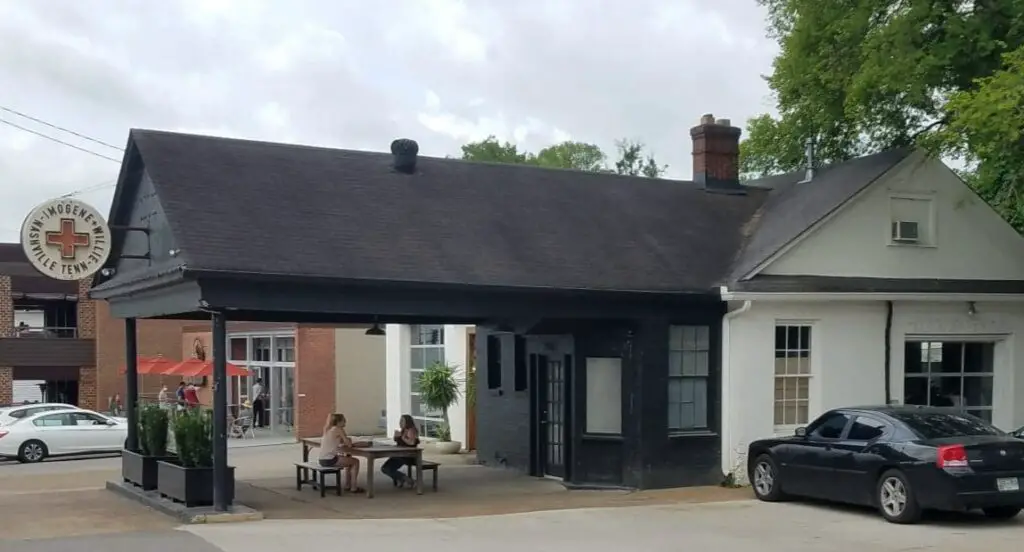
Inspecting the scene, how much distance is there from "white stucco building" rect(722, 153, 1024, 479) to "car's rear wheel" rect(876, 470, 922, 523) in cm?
399

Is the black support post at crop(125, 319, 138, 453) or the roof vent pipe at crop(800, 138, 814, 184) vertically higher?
the roof vent pipe at crop(800, 138, 814, 184)

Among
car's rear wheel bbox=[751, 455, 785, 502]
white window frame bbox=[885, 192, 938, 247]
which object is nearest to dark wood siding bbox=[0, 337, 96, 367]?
car's rear wheel bbox=[751, 455, 785, 502]

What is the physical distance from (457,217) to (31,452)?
15.5m

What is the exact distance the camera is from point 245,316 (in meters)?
16.4

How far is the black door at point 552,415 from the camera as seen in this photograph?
18.8 m

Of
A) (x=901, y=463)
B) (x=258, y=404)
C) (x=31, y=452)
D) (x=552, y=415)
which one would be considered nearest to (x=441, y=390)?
(x=552, y=415)

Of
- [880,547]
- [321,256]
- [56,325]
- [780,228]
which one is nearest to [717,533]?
[880,547]

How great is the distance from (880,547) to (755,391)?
5801 mm

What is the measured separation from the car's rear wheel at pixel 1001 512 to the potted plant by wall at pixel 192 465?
30.5ft

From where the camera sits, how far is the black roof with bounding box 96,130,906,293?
15.0 m

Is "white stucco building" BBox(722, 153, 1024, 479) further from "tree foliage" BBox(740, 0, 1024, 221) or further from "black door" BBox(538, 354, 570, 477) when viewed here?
"black door" BBox(538, 354, 570, 477)

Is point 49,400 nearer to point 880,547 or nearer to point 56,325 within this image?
point 56,325

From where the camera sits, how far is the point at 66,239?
574 inches

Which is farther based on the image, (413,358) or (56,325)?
(56,325)
